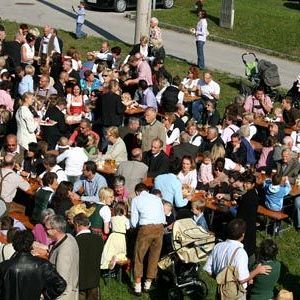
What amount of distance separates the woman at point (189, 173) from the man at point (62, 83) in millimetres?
4957

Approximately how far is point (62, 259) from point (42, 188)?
304 cm

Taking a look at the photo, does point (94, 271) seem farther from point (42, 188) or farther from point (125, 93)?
point (125, 93)

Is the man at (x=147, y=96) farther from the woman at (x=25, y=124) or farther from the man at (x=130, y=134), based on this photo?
the woman at (x=25, y=124)

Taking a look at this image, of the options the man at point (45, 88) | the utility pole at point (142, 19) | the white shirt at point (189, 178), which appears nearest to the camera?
the white shirt at point (189, 178)

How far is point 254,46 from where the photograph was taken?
96.3 feet

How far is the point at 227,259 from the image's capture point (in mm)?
9945

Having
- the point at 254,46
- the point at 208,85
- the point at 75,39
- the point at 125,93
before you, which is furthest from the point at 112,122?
the point at 254,46

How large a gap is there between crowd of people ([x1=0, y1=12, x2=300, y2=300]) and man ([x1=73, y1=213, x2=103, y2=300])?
0.01 m

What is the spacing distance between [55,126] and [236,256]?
23.9ft

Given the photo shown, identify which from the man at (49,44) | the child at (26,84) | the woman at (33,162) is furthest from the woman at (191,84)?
the woman at (33,162)

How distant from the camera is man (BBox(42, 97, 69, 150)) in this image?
1627cm

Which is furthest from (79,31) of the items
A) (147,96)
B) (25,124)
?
(25,124)

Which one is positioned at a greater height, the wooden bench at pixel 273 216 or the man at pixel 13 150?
the man at pixel 13 150

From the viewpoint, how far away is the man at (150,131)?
598 inches
